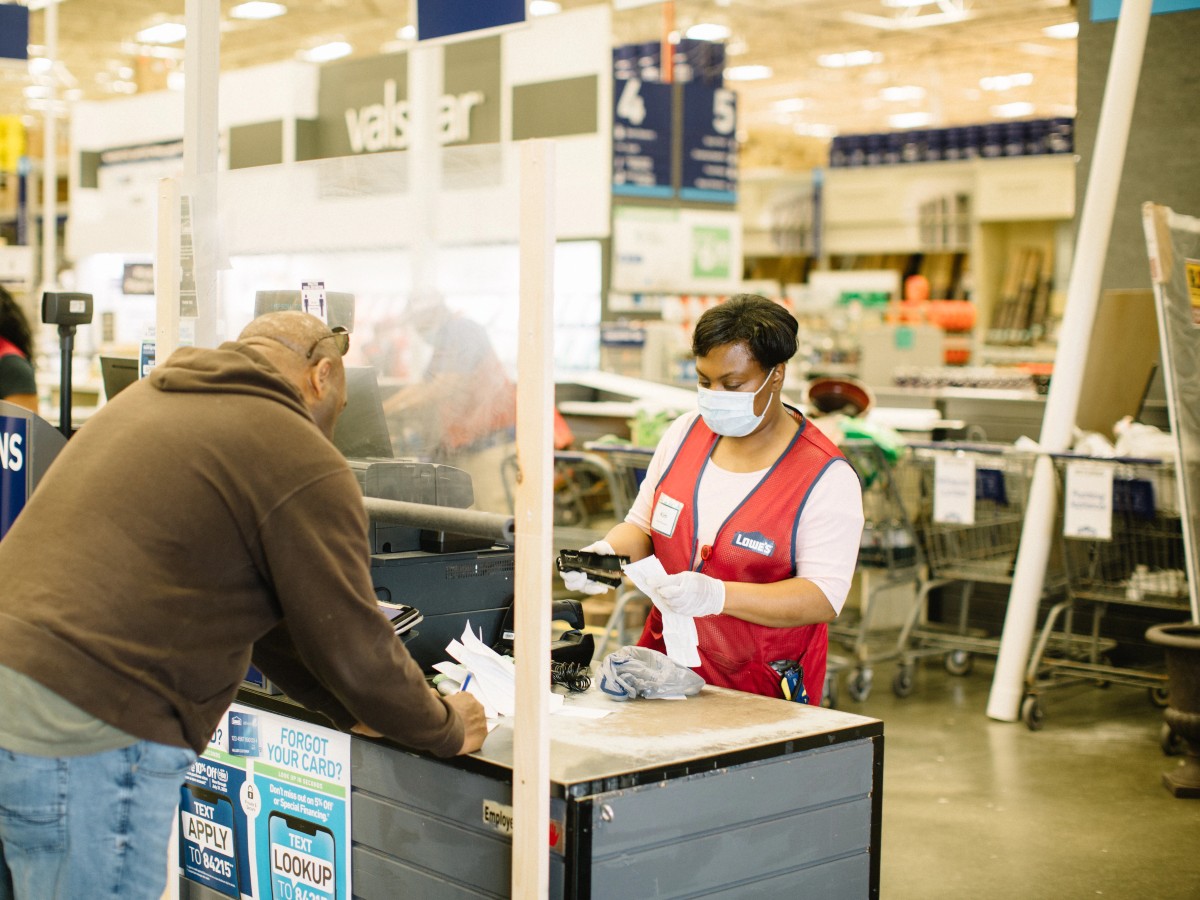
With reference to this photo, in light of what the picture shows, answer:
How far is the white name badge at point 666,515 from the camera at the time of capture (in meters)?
3.04

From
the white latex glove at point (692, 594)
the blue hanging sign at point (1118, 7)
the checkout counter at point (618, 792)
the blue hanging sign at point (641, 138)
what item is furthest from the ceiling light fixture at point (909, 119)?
the checkout counter at point (618, 792)

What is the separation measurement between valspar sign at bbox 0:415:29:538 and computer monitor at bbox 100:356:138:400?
0.34m

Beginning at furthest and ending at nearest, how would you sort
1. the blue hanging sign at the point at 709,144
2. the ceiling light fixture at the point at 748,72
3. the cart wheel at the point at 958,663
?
the ceiling light fixture at the point at 748,72, the blue hanging sign at the point at 709,144, the cart wheel at the point at 958,663

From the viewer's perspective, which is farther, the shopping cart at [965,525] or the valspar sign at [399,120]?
the valspar sign at [399,120]

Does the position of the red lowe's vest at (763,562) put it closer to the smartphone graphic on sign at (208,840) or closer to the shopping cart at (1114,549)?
the smartphone graphic on sign at (208,840)

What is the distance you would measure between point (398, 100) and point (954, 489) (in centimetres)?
639

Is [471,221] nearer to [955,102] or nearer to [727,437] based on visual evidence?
[727,437]

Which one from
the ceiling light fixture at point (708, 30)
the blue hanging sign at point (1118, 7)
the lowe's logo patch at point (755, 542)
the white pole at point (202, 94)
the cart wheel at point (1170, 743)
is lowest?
the cart wheel at point (1170, 743)

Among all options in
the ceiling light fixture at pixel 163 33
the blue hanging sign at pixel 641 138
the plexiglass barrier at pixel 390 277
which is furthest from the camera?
the ceiling light fixture at pixel 163 33

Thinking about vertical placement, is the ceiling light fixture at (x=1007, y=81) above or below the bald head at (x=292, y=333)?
above

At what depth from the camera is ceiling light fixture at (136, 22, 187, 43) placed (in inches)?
711

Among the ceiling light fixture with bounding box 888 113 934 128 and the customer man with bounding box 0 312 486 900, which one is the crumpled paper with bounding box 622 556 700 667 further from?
the ceiling light fixture with bounding box 888 113 934 128

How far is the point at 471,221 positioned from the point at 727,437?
32.9 inches

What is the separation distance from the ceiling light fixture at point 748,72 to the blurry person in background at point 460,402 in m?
19.2
